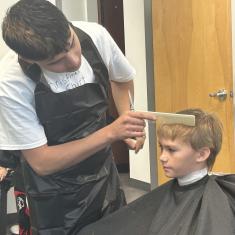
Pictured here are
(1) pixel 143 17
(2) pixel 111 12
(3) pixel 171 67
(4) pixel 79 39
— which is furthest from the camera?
(2) pixel 111 12

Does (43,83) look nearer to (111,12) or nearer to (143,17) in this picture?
(143,17)

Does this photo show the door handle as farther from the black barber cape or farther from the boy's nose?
the boy's nose

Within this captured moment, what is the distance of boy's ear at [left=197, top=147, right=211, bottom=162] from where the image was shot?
1454 mm

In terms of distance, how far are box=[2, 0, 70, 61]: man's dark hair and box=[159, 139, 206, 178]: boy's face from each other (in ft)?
1.69

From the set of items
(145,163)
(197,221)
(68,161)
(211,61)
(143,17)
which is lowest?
(145,163)

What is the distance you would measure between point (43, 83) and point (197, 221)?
24.8 inches

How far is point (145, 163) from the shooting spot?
3650mm

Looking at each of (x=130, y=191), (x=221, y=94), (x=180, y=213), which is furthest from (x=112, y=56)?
(x=130, y=191)

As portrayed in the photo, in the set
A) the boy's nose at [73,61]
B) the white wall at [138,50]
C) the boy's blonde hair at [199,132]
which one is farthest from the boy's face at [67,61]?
the white wall at [138,50]

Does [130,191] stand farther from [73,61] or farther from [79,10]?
[73,61]

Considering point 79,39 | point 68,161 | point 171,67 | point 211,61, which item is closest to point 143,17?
point 171,67

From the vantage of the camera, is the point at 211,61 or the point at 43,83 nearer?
the point at 43,83

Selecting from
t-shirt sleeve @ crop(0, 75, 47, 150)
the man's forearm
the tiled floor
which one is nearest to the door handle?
the tiled floor

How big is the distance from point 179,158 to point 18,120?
21.0 inches
